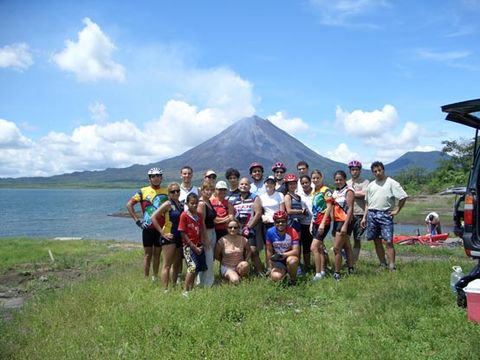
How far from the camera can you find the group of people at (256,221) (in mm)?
7051

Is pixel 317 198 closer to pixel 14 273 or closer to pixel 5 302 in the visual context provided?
pixel 5 302

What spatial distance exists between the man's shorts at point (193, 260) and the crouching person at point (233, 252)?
487 mm

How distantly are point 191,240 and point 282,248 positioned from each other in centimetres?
150

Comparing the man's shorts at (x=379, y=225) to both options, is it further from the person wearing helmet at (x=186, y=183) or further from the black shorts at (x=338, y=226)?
the person wearing helmet at (x=186, y=183)

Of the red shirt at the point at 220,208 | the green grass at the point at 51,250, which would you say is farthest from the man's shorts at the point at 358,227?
the green grass at the point at 51,250

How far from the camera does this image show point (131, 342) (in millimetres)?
4891

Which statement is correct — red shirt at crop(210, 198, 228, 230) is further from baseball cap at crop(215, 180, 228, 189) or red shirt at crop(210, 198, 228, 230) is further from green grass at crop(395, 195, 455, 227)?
green grass at crop(395, 195, 455, 227)

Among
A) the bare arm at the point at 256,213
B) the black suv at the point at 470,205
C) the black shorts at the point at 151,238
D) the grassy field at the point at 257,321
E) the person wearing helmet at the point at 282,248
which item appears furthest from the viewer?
the black shorts at the point at 151,238

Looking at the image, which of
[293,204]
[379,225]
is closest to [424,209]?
[379,225]

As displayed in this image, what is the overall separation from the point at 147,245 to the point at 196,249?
1450 mm

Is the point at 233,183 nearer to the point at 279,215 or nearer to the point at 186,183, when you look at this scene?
the point at 186,183

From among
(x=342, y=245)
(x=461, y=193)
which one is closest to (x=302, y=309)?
(x=342, y=245)

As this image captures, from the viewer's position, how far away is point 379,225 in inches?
304

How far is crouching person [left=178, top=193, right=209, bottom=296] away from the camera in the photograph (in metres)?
6.81
